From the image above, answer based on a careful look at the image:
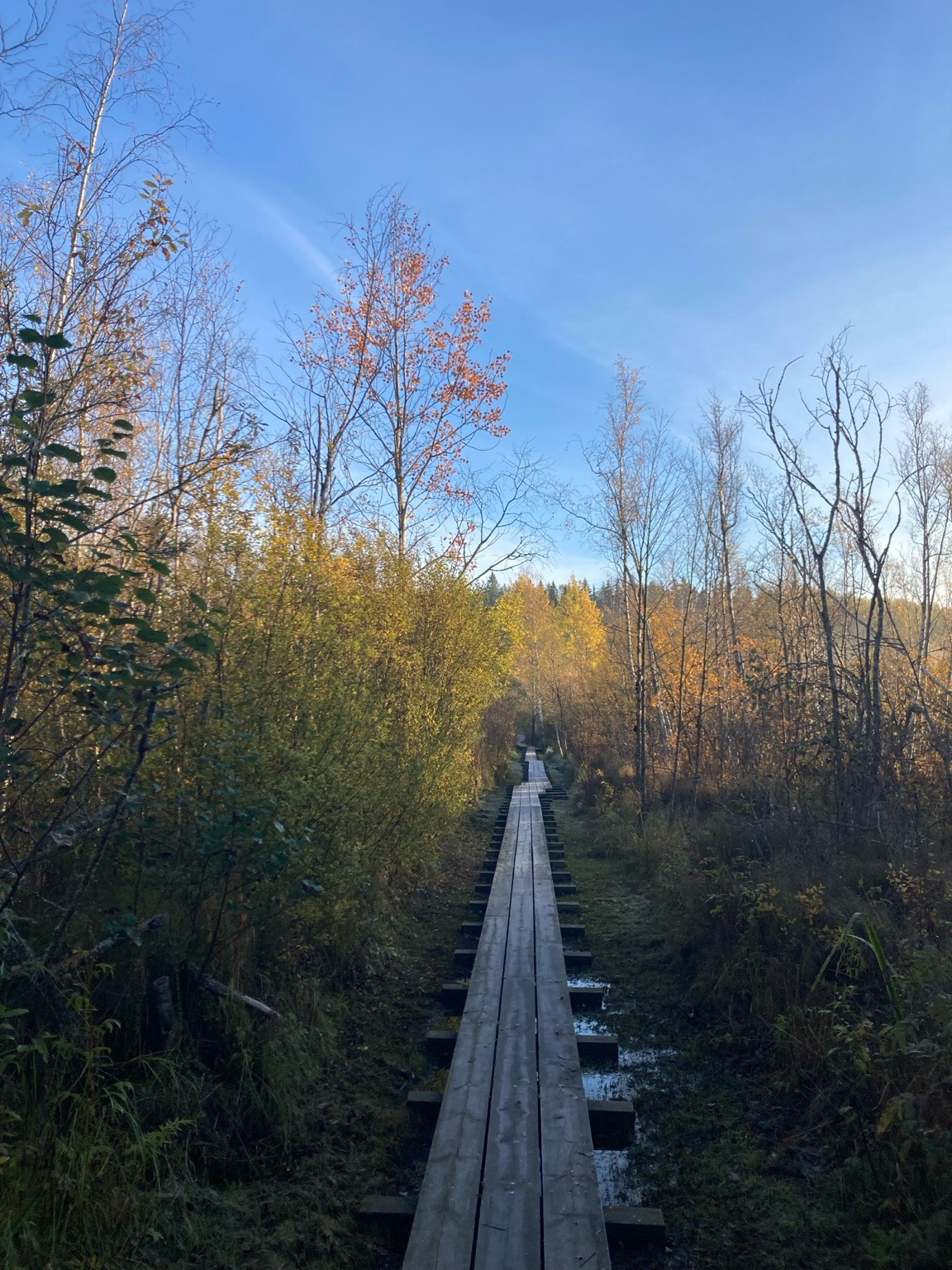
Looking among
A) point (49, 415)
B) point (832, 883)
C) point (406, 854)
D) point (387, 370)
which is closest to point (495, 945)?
point (406, 854)

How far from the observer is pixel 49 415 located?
11.3 feet

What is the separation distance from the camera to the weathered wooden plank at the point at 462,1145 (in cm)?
275

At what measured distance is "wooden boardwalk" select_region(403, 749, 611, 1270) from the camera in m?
2.74

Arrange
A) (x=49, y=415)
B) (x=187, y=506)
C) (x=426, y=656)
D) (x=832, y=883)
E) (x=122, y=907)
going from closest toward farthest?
(x=49, y=415)
(x=122, y=907)
(x=187, y=506)
(x=832, y=883)
(x=426, y=656)

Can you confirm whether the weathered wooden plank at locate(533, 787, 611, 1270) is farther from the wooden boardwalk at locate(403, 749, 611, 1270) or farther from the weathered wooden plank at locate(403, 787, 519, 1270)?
the weathered wooden plank at locate(403, 787, 519, 1270)

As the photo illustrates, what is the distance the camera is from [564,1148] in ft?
11.0

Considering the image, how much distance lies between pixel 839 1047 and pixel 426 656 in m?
6.55

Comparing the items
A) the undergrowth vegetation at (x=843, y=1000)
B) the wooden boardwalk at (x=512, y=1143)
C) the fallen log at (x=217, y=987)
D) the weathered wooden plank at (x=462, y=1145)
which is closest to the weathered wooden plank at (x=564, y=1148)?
the wooden boardwalk at (x=512, y=1143)

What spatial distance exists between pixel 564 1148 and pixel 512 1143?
0.23m

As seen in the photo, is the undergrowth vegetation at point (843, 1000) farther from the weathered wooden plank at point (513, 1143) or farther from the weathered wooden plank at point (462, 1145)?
the weathered wooden plank at point (462, 1145)

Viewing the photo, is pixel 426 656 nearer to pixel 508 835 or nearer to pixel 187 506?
pixel 508 835

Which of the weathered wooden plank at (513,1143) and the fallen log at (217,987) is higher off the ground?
the fallen log at (217,987)

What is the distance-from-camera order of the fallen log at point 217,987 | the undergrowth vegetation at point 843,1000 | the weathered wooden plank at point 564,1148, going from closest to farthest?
the weathered wooden plank at point 564,1148 → the undergrowth vegetation at point 843,1000 → the fallen log at point 217,987

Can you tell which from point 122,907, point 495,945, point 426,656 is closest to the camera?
point 122,907
